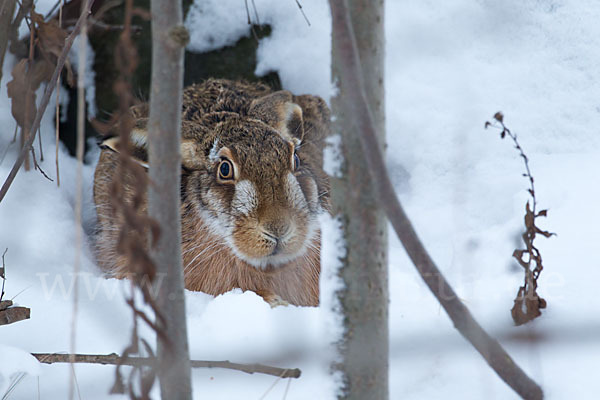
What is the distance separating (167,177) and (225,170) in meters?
2.15

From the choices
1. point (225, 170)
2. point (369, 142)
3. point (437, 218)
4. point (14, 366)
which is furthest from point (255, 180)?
point (369, 142)

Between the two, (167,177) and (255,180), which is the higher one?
(255,180)

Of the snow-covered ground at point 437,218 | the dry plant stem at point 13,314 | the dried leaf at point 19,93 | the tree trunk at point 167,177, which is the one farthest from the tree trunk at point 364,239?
the dried leaf at point 19,93

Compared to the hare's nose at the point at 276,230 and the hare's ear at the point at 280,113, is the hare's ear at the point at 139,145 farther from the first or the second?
the hare's nose at the point at 276,230

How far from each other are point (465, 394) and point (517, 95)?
2660 millimetres

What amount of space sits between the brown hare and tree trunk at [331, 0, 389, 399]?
1.70 m

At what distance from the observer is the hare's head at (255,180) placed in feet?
10.7

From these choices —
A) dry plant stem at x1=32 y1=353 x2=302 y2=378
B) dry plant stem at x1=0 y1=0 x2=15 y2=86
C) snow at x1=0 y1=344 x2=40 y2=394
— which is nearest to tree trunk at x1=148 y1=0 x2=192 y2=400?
dry plant stem at x1=32 y1=353 x2=302 y2=378

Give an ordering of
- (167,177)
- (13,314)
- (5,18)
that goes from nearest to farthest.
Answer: (167,177), (13,314), (5,18)

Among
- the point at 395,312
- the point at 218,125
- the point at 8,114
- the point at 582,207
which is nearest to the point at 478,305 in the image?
the point at 395,312

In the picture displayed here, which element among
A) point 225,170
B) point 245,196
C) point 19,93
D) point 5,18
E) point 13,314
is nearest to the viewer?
point 13,314

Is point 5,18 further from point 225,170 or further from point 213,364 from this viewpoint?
point 213,364

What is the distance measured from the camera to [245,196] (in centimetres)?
336

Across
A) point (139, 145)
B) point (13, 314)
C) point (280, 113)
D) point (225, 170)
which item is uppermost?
point (280, 113)
